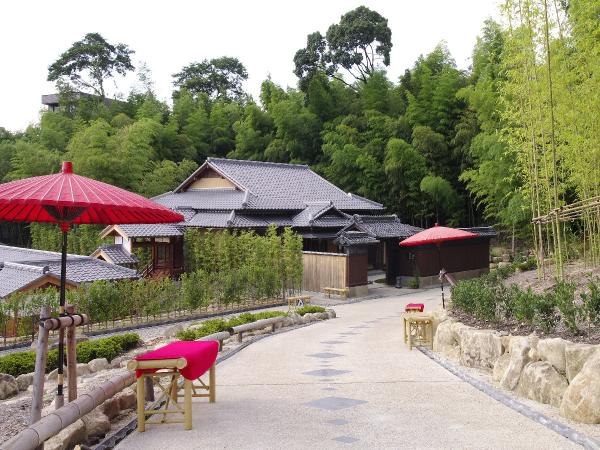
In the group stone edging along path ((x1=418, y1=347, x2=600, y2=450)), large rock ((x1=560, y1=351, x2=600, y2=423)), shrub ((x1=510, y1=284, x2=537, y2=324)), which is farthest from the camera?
shrub ((x1=510, y1=284, x2=537, y2=324))

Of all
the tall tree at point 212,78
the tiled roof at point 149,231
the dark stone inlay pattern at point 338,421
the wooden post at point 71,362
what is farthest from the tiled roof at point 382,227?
the tall tree at point 212,78

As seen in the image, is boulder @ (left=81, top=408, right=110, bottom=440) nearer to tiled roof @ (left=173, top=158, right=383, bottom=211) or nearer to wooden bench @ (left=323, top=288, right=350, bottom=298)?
wooden bench @ (left=323, top=288, right=350, bottom=298)

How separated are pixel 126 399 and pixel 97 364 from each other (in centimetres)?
275

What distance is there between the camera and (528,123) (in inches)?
380

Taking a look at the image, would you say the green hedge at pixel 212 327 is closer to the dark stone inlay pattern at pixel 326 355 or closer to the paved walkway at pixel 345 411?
the paved walkway at pixel 345 411

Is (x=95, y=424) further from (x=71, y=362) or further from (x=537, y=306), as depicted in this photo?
(x=537, y=306)

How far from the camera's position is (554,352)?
13.6 feet

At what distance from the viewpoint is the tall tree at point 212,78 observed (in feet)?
153

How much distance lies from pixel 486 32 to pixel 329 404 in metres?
21.0

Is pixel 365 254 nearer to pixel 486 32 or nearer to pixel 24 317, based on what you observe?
pixel 24 317

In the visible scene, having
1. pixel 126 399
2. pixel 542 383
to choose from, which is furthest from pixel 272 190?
pixel 542 383

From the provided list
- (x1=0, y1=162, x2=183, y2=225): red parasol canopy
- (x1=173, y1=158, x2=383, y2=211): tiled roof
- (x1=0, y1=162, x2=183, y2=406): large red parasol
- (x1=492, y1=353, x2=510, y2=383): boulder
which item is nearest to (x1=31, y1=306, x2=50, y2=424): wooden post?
(x1=0, y1=162, x2=183, y2=406): large red parasol

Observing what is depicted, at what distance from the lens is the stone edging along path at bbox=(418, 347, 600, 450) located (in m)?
3.26

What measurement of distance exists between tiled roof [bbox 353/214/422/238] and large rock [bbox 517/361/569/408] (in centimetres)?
1270
